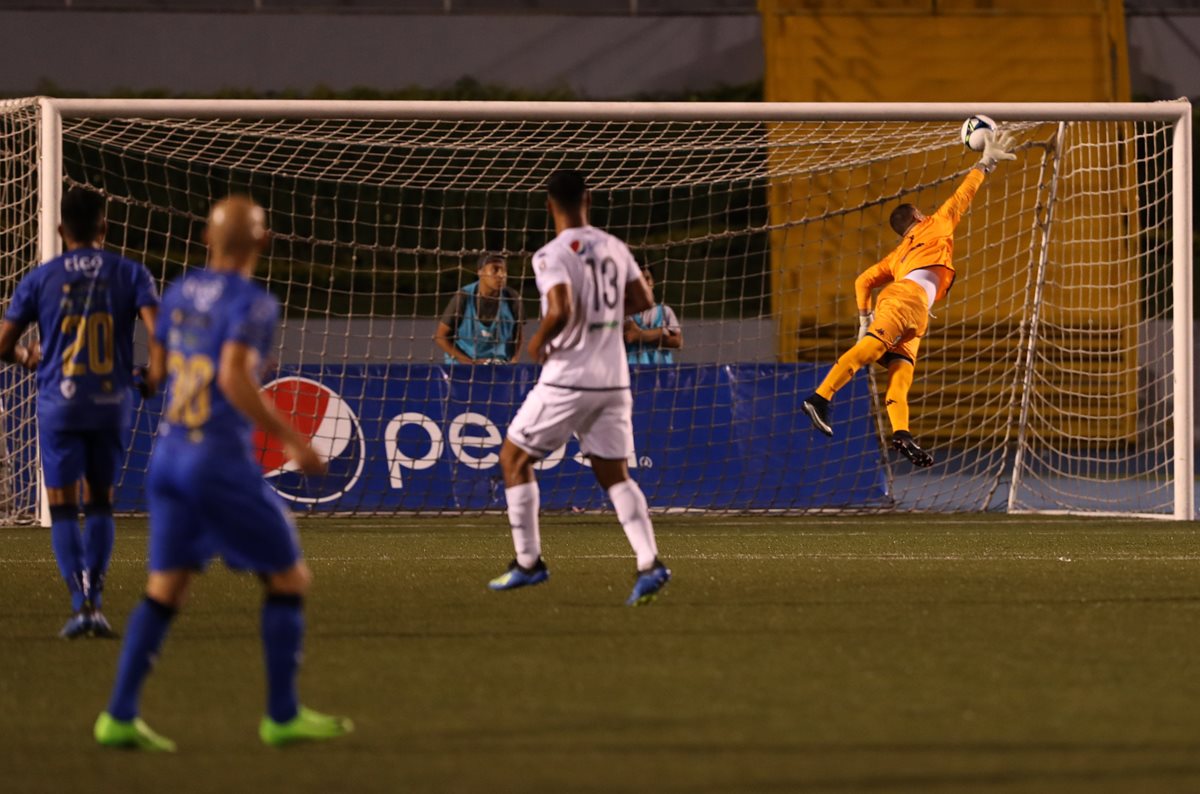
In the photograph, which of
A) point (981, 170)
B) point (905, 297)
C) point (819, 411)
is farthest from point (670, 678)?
A: point (981, 170)

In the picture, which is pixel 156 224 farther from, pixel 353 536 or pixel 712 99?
pixel 353 536

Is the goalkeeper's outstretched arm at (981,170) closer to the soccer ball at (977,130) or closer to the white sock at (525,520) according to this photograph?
the soccer ball at (977,130)

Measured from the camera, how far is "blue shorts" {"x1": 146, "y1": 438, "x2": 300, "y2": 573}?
4.29 metres

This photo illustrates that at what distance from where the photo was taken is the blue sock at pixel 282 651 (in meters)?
4.37

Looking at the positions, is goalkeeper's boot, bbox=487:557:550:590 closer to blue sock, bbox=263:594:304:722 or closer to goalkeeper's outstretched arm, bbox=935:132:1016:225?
blue sock, bbox=263:594:304:722

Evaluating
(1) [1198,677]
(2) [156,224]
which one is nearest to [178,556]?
(1) [1198,677]

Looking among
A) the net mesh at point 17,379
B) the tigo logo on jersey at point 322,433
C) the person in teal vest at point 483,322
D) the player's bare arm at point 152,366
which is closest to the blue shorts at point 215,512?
the player's bare arm at point 152,366

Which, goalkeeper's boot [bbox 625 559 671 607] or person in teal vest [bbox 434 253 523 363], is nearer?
goalkeeper's boot [bbox 625 559 671 607]

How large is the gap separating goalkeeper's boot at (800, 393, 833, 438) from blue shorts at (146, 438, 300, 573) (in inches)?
287

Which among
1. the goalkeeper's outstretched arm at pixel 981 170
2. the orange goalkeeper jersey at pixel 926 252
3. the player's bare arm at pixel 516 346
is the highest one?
the goalkeeper's outstretched arm at pixel 981 170

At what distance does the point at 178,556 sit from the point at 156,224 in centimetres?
1601

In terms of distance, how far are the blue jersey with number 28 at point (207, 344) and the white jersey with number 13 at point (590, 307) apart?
9.25 feet

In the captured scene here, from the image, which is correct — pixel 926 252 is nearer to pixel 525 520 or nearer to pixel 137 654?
pixel 525 520

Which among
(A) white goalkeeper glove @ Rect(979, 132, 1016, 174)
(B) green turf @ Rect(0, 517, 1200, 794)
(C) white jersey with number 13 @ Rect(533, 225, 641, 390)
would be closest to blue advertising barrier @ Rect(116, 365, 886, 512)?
(A) white goalkeeper glove @ Rect(979, 132, 1016, 174)
